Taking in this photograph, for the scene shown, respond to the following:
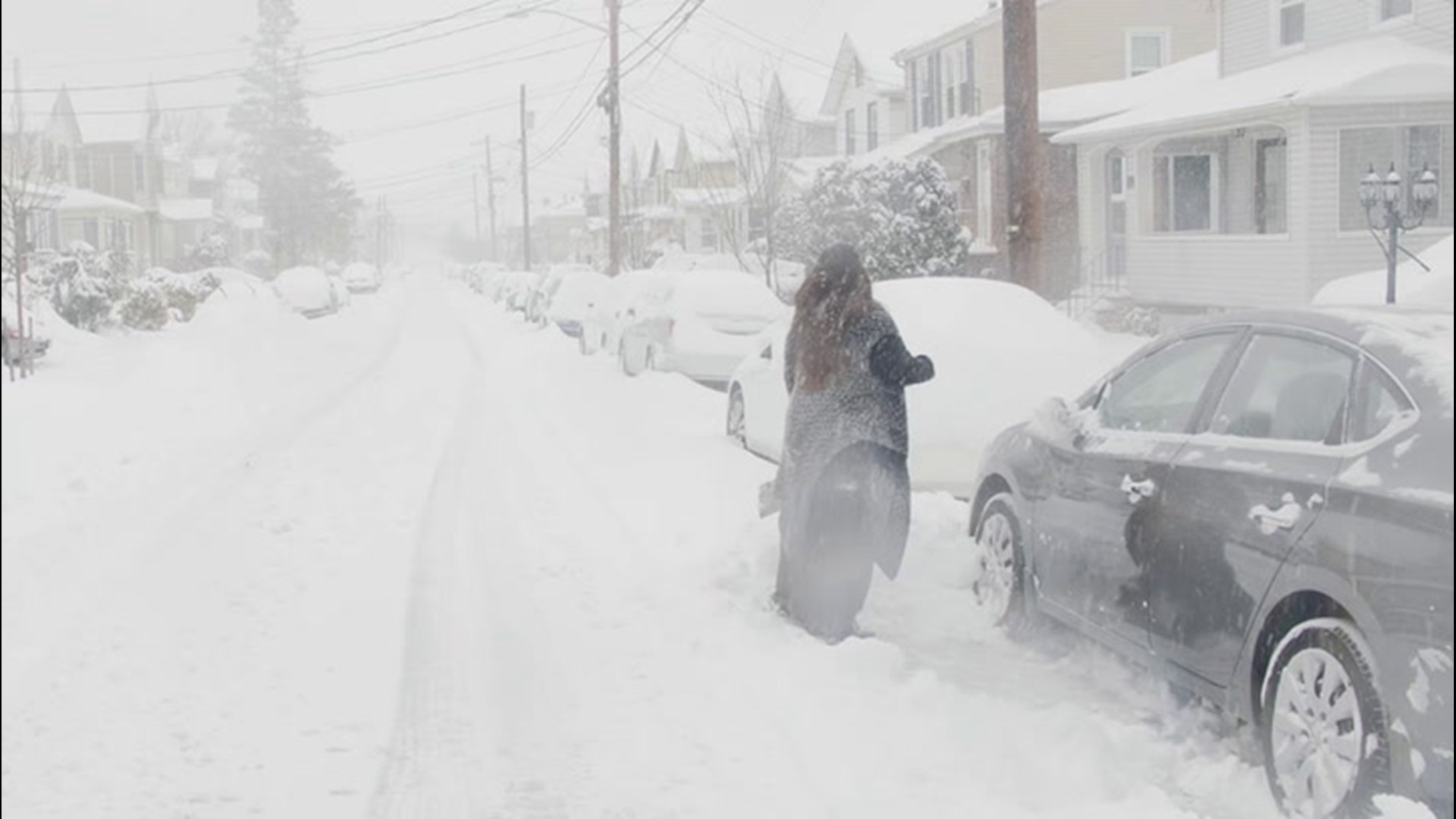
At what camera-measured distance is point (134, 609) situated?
6.46 metres

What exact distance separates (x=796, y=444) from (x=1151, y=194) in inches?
543

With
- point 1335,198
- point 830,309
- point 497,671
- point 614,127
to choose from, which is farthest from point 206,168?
point 614,127

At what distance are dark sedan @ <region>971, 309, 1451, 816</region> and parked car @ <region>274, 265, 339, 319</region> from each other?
379 centimetres

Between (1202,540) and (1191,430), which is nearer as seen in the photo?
(1202,540)

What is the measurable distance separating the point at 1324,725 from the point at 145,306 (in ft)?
18.7

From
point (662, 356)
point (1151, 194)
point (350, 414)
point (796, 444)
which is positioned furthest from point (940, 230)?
point (796, 444)

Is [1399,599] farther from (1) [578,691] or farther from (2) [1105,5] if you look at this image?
(2) [1105,5]

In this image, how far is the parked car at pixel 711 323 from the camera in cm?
1875

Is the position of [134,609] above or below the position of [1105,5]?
below

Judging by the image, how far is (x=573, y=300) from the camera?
30.2m

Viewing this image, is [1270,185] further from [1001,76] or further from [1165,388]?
[1001,76]

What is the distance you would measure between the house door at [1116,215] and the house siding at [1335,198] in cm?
986

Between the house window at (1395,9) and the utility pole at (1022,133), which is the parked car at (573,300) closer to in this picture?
the utility pole at (1022,133)

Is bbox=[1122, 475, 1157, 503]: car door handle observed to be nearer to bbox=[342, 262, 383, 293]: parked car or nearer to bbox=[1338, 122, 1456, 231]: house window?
bbox=[1338, 122, 1456, 231]: house window
